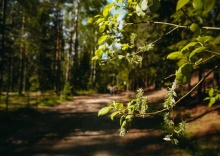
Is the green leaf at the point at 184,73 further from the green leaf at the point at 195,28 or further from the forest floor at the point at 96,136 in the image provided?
the forest floor at the point at 96,136

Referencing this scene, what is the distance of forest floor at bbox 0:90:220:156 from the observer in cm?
1221

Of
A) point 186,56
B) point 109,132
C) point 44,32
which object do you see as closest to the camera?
point 186,56

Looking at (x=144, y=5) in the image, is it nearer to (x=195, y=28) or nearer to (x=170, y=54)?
(x=170, y=54)

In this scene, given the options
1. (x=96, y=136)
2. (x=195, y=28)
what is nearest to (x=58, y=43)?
(x=96, y=136)

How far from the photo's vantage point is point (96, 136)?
14562 mm

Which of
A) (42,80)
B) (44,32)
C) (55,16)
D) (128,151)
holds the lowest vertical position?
(128,151)

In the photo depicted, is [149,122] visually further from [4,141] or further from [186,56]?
[186,56]

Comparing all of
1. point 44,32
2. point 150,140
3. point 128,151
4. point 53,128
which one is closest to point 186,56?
point 128,151

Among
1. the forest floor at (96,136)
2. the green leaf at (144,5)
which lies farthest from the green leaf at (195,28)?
the forest floor at (96,136)

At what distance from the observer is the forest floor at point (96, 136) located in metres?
12.2

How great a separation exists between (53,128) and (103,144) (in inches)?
175

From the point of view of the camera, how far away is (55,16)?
4319 centimetres

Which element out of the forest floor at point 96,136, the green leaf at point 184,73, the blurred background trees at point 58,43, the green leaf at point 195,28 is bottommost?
the forest floor at point 96,136

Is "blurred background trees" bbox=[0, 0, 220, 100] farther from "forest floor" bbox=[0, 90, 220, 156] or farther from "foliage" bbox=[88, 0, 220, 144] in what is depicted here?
"foliage" bbox=[88, 0, 220, 144]
